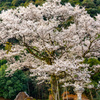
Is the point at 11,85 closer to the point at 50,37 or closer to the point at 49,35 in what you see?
the point at 50,37

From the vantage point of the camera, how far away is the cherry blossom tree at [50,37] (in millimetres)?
5258

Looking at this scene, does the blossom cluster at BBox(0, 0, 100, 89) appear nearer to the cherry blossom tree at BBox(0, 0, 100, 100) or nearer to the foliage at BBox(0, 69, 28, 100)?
the cherry blossom tree at BBox(0, 0, 100, 100)

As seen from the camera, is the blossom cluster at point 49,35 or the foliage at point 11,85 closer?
the blossom cluster at point 49,35

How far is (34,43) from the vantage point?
6492 millimetres

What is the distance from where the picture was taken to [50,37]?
5.95 metres

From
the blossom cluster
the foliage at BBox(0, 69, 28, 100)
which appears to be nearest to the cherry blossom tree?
the blossom cluster

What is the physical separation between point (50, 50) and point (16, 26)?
74.3 inches

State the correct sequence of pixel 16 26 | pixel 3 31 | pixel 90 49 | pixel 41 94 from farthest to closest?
pixel 41 94
pixel 90 49
pixel 3 31
pixel 16 26

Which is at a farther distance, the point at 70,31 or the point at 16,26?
the point at 70,31

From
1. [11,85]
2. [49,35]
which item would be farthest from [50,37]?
[11,85]

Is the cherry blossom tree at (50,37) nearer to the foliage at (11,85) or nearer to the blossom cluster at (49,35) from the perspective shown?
the blossom cluster at (49,35)

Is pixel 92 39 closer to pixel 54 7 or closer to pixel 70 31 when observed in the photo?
pixel 70 31

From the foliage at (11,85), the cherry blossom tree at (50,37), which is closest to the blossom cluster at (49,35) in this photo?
the cherry blossom tree at (50,37)

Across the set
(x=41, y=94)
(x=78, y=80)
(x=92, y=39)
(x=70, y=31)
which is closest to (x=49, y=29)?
(x=70, y=31)
